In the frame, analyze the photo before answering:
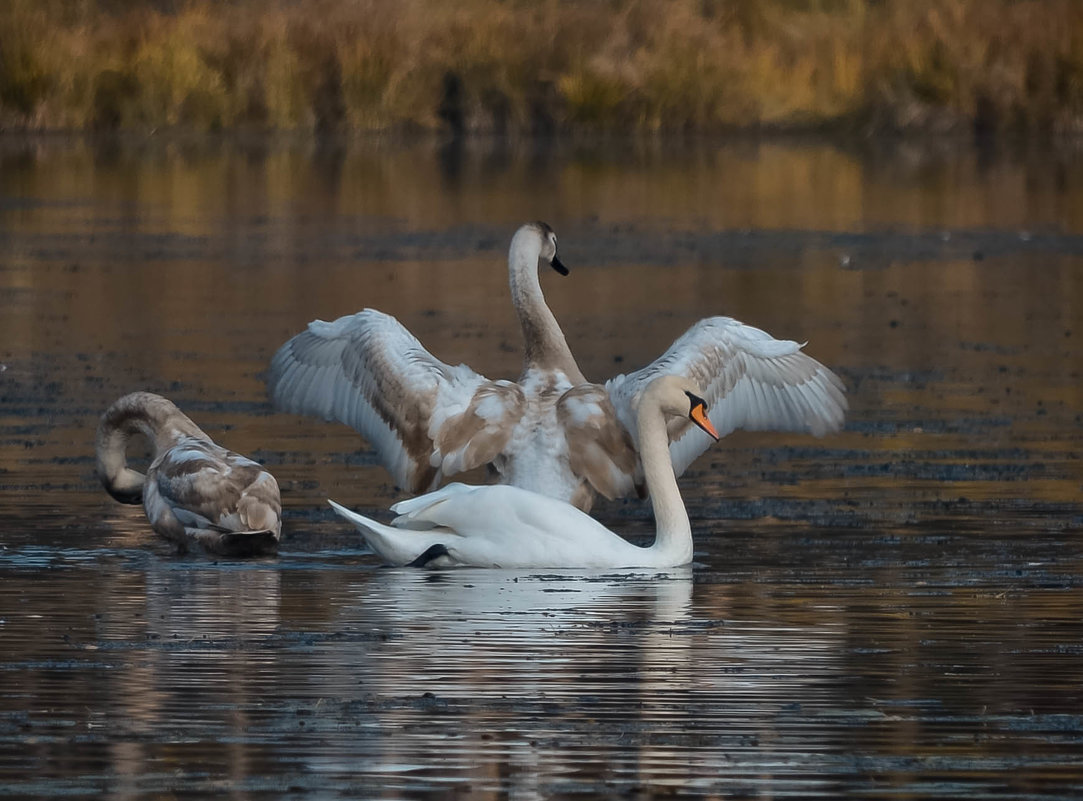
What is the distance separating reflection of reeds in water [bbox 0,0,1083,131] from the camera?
42.8 metres

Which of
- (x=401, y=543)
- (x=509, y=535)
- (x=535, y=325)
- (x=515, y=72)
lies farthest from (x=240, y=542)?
(x=515, y=72)

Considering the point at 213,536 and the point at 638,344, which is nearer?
the point at 213,536

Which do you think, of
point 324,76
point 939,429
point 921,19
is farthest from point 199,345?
point 921,19

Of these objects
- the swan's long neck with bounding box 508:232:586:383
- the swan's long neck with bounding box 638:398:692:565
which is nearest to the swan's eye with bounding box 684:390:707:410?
the swan's long neck with bounding box 638:398:692:565

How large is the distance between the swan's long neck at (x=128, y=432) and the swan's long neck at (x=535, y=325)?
4.86ft

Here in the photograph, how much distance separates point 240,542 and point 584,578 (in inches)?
56.5

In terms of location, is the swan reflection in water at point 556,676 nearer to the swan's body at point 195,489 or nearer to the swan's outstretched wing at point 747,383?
the swan's body at point 195,489

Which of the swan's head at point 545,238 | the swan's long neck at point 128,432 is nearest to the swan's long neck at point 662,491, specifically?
the swan's head at point 545,238

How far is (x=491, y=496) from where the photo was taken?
10383 millimetres

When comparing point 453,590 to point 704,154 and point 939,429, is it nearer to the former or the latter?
point 939,429

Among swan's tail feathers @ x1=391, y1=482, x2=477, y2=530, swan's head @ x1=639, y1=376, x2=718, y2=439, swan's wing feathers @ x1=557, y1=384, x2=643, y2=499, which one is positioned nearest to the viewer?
swan's tail feathers @ x1=391, y1=482, x2=477, y2=530

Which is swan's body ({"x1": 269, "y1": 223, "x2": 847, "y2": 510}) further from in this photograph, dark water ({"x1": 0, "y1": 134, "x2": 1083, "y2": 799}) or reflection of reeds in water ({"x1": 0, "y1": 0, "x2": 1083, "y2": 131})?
reflection of reeds in water ({"x1": 0, "y1": 0, "x2": 1083, "y2": 131})

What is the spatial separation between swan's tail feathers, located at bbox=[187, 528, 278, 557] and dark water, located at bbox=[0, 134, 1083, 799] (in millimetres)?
103

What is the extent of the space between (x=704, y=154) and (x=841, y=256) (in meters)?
16.2
